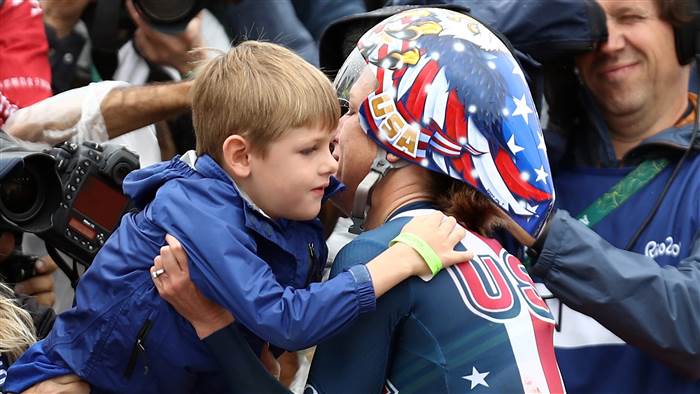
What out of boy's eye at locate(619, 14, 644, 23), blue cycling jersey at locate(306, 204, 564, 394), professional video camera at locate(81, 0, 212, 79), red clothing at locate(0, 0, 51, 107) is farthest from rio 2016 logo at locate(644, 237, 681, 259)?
red clothing at locate(0, 0, 51, 107)

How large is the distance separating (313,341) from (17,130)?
5.68ft

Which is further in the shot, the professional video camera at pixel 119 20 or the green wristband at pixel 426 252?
the professional video camera at pixel 119 20

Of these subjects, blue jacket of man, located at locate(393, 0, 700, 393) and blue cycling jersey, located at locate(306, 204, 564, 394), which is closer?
blue cycling jersey, located at locate(306, 204, 564, 394)

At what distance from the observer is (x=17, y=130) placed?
159 inches

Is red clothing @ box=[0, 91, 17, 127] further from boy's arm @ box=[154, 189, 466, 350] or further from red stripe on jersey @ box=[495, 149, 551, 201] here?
red stripe on jersey @ box=[495, 149, 551, 201]

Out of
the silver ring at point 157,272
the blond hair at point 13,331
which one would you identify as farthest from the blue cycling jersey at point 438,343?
the blond hair at point 13,331

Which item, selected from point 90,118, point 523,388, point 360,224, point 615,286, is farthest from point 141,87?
point 523,388

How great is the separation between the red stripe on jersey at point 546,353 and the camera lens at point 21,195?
1.42 m

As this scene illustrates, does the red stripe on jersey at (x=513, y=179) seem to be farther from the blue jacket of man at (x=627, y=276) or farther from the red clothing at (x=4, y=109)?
the red clothing at (x=4, y=109)

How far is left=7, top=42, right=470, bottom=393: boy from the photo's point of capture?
2730mm

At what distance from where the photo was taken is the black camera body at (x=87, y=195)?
3590 millimetres

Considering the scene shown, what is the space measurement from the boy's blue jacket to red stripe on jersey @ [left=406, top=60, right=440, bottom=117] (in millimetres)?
406

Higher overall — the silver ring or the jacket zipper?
the silver ring

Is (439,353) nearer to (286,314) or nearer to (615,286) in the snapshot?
(286,314)
